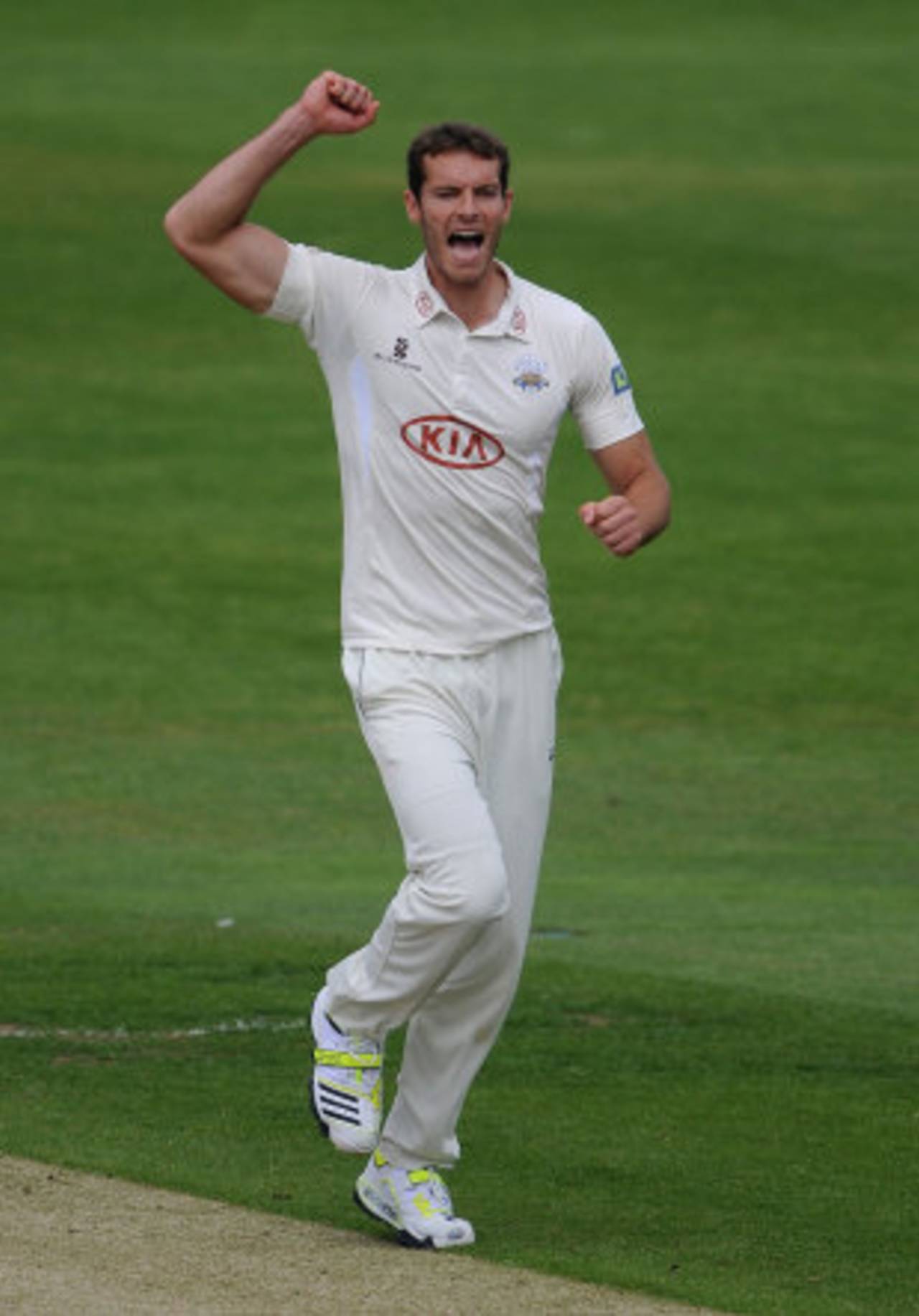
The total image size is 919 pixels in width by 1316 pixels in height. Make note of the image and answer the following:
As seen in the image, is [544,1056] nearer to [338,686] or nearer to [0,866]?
[0,866]

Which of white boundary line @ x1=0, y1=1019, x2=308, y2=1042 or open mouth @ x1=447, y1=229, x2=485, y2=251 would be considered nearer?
open mouth @ x1=447, y1=229, x2=485, y2=251

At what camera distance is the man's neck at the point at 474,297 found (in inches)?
314

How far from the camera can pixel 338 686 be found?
62.3 feet

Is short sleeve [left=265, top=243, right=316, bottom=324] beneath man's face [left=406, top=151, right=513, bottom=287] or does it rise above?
beneath

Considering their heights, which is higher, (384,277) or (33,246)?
(384,277)

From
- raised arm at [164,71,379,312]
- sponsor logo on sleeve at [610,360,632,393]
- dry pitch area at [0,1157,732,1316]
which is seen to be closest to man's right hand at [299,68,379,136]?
raised arm at [164,71,379,312]

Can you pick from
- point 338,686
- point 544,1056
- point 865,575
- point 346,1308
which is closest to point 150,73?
point 865,575

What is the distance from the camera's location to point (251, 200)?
314 inches

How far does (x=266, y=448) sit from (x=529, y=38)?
1852 centimetres

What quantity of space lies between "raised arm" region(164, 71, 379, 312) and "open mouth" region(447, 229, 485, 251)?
34 centimetres

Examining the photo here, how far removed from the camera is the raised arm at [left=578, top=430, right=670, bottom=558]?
791cm

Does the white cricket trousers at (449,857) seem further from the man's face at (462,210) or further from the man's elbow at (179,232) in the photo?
the man's elbow at (179,232)

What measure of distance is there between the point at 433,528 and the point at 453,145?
2.96ft

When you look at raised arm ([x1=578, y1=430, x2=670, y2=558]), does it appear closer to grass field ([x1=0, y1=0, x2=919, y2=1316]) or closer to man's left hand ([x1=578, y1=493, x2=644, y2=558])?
man's left hand ([x1=578, y1=493, x2=644, y2=558])
